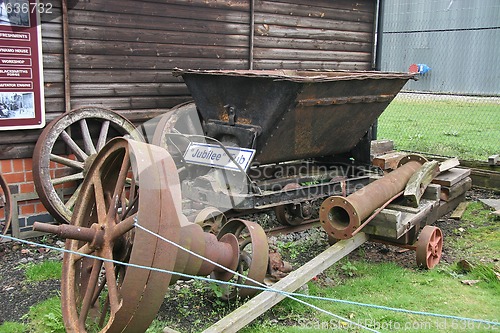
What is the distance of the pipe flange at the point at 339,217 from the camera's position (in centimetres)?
471

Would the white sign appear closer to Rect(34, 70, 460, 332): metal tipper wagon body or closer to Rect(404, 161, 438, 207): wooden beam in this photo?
Rect(34, 70, 460, 332): metal tipper wagon body

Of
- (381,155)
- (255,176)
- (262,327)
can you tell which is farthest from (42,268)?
(381,155)

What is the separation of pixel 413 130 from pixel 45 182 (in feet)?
35.0

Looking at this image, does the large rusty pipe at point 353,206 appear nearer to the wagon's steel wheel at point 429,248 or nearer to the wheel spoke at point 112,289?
the wagon's steel wheel at point 429,248

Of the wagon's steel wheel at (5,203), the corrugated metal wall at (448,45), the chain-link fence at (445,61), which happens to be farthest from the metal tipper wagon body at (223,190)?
the corrugated metal wall at (448,45)

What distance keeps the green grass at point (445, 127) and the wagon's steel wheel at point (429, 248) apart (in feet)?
15.4

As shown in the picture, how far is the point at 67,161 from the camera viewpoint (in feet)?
19.5

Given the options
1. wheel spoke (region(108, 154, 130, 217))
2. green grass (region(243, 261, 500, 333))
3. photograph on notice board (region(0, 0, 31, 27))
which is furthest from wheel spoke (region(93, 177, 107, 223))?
photograph on notice board (region(0, 0, 31, 27))

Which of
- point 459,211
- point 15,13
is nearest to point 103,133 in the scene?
point 15,13

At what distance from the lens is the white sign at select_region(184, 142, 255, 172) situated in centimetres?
557

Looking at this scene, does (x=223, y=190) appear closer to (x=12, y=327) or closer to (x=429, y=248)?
(x=429, y=248)

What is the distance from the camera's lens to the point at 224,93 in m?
5.81

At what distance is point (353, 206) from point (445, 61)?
781 inches

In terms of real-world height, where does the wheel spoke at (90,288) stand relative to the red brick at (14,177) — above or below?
below
